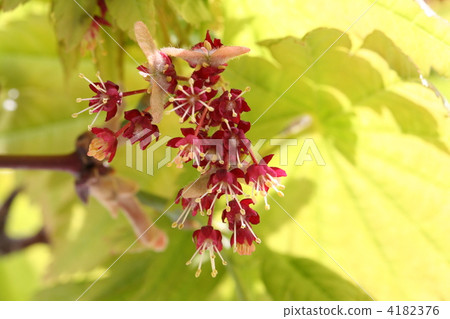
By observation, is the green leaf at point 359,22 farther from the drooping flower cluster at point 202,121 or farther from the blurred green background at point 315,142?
the drooping flower cluster at point 202,121

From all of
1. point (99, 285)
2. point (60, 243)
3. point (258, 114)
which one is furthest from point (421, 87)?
point (60, 243)

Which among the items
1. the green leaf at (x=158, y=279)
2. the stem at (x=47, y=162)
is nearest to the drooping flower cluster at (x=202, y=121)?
the stem at (x=47, y=162)

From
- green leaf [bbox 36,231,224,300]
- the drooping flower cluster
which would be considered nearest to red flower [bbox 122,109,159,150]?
the drooping flower cluster

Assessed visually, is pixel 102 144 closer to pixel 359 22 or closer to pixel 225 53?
pixel 225 53

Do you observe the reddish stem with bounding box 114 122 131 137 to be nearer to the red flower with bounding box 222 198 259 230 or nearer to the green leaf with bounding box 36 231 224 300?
the red flower with bounding box 222 198 259 230

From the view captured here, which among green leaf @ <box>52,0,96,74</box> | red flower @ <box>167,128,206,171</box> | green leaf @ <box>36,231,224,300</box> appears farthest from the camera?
green leaf @ <box>36,231,224,300</box>

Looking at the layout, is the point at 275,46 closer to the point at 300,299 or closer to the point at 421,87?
the point at 421,87
